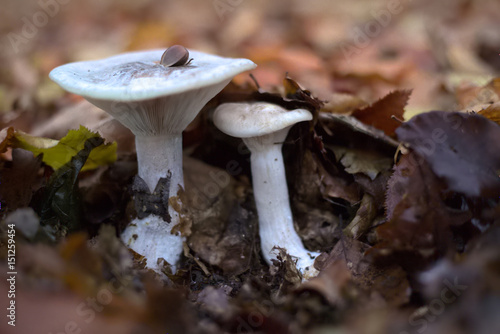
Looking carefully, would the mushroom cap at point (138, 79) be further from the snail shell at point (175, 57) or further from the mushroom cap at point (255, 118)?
the mushroom cap at point (255, 118)

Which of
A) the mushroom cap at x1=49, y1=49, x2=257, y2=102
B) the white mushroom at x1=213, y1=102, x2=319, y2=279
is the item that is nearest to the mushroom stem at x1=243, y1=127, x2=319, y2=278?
the white mushroom at x1=213, y1=102, x2=319, y2=279

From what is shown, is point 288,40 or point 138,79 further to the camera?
point 288,40

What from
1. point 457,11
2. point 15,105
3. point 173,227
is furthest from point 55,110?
point 457,11

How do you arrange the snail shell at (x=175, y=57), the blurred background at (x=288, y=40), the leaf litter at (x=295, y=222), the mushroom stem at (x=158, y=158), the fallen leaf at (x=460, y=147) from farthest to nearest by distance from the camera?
the blurred background at (x=288, y=40) → the mushroom stem at (x=158, y=158) → the snail shell at (x=175, y=57) → the fallen leaf at (x=460, y=147) → the leaf litter at (x=295, y=222)

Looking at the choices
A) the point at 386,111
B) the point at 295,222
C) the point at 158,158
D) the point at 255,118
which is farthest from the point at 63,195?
the point at 386,111

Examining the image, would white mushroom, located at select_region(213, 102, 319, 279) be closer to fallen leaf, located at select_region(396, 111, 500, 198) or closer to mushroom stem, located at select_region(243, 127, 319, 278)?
mushroom stem, located at select_region(243, 127, 319, 278)

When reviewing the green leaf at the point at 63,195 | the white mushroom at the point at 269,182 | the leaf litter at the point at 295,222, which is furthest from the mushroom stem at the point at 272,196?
the green leaf at the point at 63,195

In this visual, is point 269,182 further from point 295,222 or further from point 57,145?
point 57,145
